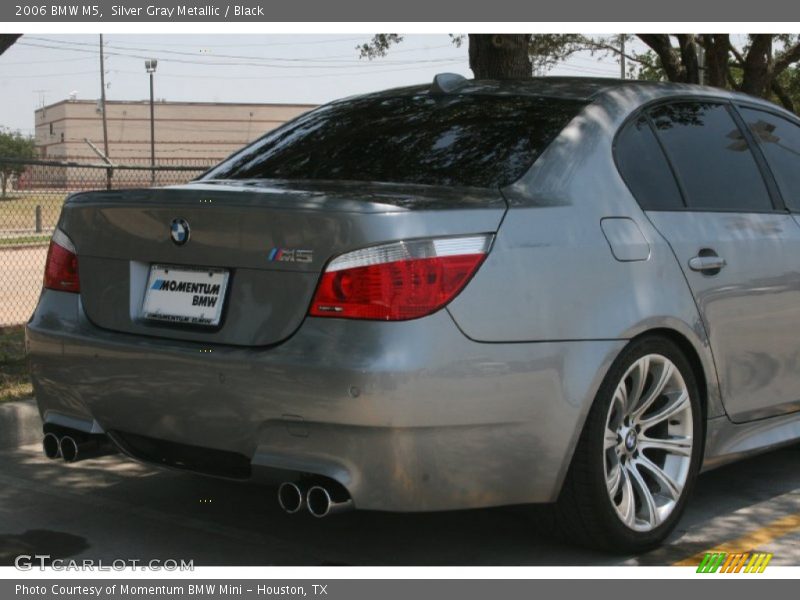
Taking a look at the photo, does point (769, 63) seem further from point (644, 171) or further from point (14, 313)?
point (644, 171)

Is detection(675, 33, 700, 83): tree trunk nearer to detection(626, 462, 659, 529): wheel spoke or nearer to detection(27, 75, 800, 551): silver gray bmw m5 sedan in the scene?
detection(27, 75, 800, 551): silver gray bmw m5 sedan

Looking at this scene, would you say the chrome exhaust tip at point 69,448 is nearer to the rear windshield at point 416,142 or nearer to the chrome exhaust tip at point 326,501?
the chrome exhaust tip at point 326,501

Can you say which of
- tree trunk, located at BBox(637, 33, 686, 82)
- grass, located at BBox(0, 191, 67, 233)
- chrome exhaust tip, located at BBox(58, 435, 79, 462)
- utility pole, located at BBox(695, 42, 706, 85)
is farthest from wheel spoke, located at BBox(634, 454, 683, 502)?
utility pole, located at BBox(695, 42, 706, 85)

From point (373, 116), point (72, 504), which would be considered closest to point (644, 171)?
point (373, 116)

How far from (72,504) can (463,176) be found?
2194 mm

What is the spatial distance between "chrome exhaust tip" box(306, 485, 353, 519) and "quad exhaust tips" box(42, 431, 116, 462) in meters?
0.91

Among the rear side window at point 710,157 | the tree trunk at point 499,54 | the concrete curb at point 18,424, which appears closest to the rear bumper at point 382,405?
the rear side window at point 710,157

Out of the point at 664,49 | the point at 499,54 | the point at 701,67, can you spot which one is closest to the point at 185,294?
the point at 499,54

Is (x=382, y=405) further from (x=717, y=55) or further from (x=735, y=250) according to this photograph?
(x=717, y=55)

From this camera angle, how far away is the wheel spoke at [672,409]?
4453mm

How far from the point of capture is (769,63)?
21.9 m

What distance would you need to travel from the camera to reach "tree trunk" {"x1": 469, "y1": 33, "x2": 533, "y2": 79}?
925 centimetres

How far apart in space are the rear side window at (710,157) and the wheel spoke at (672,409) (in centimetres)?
76

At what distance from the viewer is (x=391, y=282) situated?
3.67 meters
